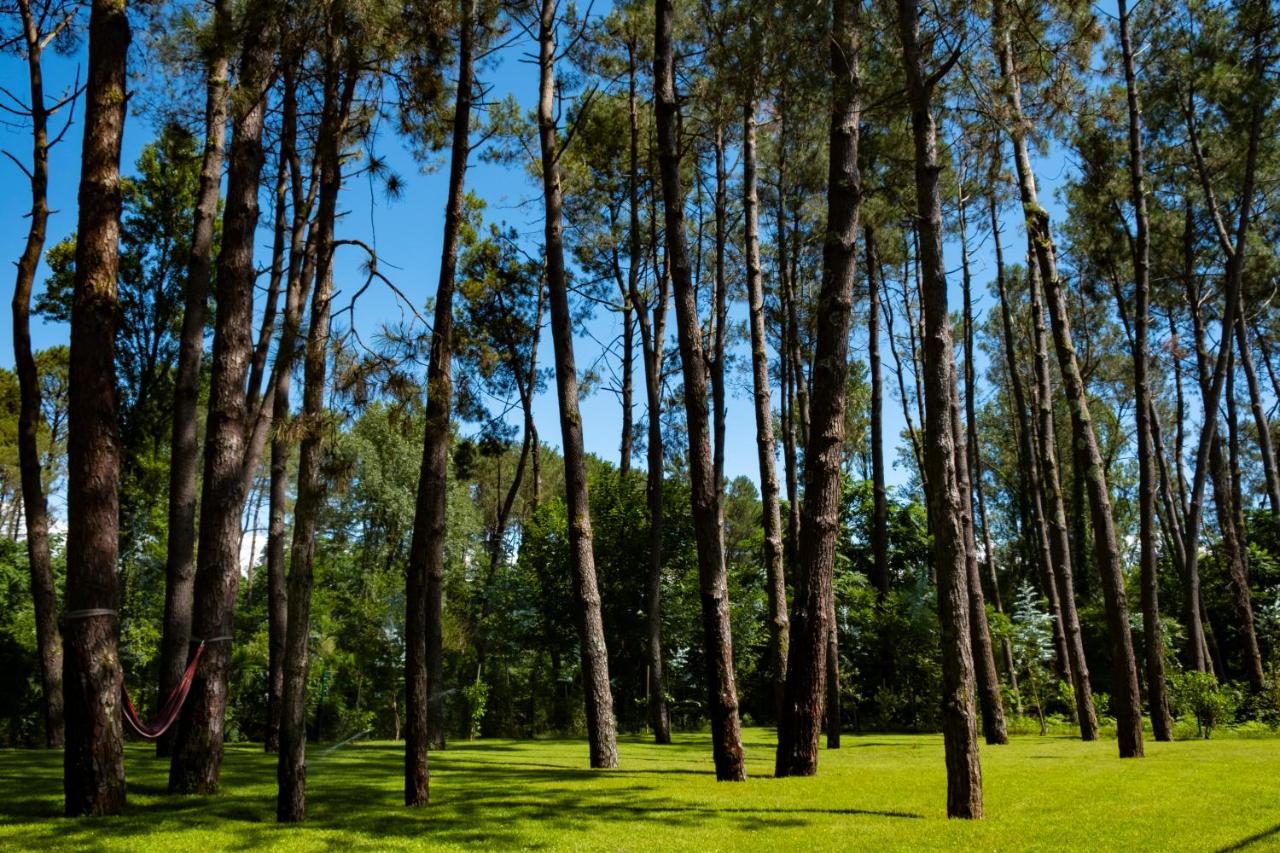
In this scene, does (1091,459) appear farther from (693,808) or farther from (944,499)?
(693,808)

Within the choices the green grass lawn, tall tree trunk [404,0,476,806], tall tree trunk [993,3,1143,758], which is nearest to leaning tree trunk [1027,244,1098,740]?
tall tree trunk [993,3,1143,758]

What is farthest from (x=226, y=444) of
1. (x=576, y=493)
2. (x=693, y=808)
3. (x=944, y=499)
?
(x=944, y=499)

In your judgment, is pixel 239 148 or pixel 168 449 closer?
pixel 239 148

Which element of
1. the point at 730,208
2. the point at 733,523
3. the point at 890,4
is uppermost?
the point at 730,208

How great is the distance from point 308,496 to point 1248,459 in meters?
34.2

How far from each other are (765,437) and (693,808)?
6.85 meters

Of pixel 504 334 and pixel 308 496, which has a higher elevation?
pixel 504 334

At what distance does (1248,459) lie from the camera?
100 ft

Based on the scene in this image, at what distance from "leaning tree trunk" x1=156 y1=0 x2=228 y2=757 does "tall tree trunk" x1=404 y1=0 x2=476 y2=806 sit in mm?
3238

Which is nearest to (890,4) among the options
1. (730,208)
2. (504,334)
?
(730,208)

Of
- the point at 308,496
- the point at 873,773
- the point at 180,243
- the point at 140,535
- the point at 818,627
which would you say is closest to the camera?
the point at 308,496

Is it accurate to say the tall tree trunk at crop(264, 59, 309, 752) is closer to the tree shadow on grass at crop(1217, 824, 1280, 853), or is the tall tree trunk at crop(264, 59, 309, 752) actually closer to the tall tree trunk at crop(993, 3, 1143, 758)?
the tall tree trunk at crop(993, 3, 1143, 758)

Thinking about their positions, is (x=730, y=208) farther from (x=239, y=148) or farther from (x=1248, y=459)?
(x=1248, y=459)

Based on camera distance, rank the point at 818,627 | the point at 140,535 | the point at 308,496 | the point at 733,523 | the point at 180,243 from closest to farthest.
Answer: the point at 308,496 → the point at 818,627 → the point at 180,243 → the point at 140,535 → the point at 733,523
